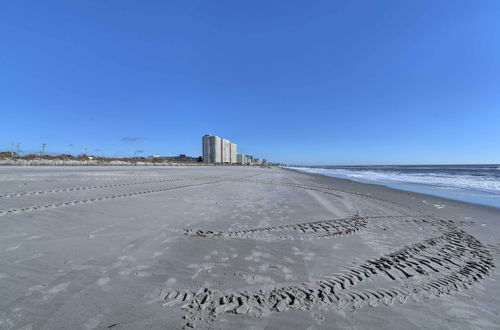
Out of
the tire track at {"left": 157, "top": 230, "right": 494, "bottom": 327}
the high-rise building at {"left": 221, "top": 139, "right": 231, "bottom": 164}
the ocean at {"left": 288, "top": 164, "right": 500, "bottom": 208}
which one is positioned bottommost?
the tire track at {"left": 157, "top": 230, "right": 494, "bottom": 327}

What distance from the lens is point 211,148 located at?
162m

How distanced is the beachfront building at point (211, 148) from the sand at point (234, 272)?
512 feet

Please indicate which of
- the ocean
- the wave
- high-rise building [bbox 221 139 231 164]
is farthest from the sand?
high-rise building [bbox 221 139 231 164]

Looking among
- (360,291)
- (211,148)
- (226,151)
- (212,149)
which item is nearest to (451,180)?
(360,291)

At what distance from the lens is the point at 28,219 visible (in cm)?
538

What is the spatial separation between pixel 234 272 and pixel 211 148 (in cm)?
16111

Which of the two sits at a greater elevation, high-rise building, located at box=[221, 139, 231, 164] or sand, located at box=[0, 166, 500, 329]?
high-rise building, located at box=[221, 139, 231, 164]

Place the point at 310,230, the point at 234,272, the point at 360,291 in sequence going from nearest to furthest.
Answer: the point at 360,291, the point at 234,272, the point at 310,230

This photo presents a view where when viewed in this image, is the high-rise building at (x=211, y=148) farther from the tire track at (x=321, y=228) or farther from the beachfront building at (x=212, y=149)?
the tire track at (x=321, y=228)

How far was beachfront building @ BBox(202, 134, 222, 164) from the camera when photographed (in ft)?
528

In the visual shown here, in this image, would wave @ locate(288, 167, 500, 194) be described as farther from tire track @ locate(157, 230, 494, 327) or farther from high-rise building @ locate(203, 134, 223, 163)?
high-rise building @ locate(203, 134, 223, 163)

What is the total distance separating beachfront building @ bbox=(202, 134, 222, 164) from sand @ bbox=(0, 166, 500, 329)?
512ft

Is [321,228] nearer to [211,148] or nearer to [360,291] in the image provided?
[360,291]

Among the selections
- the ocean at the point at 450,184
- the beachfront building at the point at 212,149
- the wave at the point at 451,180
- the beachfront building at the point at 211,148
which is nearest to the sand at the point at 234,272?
the ocean at the point at 450,184
